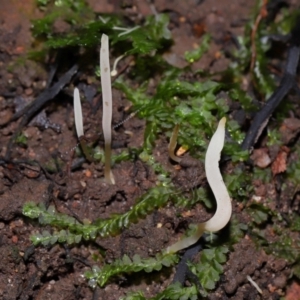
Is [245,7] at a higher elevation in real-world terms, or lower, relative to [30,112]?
higher

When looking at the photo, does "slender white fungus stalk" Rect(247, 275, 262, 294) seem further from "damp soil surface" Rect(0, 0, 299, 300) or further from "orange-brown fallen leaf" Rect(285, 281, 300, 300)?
"orange-brown fallen leaf" Rect(285, 281, 300, 300)

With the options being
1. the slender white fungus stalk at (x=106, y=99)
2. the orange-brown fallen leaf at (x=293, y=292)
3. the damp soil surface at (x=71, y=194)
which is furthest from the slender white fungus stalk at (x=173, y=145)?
the orange-brown fallen leaf at (x=293, y=292)

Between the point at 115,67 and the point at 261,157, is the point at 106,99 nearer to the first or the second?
the point at 115,67

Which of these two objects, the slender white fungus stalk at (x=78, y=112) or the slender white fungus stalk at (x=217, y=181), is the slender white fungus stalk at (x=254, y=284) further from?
the slender white fungus stalk at (x=78, y=112)

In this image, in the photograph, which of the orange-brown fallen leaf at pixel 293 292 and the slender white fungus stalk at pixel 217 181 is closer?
the slender white fungus stalk at pixel 217 181

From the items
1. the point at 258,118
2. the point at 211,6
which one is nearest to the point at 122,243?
the point at 258,118

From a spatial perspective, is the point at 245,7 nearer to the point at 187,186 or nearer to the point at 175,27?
A: the point at 175,27
